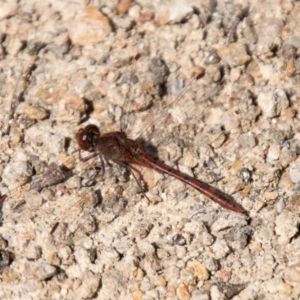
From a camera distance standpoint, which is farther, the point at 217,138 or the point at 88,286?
the point at 217,138

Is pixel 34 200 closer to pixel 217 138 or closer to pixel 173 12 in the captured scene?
pixel 217 138

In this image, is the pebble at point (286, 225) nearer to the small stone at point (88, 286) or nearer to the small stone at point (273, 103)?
the small stone at point (273, 103)

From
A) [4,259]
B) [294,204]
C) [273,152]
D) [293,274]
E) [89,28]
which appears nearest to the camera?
[293,274]

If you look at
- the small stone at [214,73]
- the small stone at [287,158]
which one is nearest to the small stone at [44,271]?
the small stone at [287,158]

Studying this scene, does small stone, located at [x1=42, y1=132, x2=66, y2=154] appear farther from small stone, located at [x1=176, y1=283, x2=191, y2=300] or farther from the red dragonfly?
small stone, located at [x1=176, y1=283, x2=191, y2=300]

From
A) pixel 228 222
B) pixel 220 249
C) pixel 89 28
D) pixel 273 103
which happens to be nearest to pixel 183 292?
pixel 220 249

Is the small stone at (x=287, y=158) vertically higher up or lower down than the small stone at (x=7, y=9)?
lower down

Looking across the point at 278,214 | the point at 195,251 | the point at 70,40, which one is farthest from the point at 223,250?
the point at 70,40
